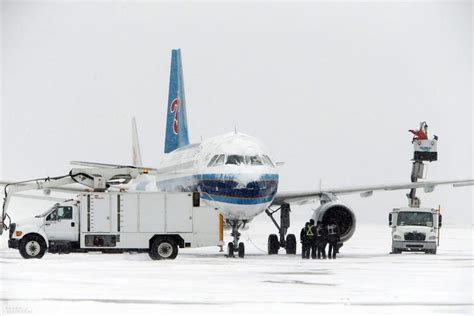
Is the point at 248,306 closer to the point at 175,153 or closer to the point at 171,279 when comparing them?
the point at 171,279

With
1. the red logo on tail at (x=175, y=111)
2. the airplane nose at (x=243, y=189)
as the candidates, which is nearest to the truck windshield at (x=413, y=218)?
the airplane nose at (x=243, y=189)

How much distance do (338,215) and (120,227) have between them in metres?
10.5

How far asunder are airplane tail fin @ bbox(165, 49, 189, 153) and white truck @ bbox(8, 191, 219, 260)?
2074cm

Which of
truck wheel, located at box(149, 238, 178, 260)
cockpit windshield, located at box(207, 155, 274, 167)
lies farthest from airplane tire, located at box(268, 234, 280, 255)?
truck wheel, located at box(149, 238, 178, 260)

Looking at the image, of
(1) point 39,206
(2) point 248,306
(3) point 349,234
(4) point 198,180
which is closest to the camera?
(2) point 248,306

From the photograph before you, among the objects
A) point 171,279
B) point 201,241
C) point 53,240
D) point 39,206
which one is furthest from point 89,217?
point 39,206

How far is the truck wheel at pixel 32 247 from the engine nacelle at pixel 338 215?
1169cm

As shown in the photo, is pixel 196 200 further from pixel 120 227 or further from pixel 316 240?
pixel 316 240

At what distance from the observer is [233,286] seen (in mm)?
25328

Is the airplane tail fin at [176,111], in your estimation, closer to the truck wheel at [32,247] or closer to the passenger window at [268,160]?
the passenger window at [268,160]

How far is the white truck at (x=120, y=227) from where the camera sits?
3734 centimetres

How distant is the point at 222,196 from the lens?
39.0 m

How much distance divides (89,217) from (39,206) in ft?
186

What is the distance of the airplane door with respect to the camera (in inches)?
1476
